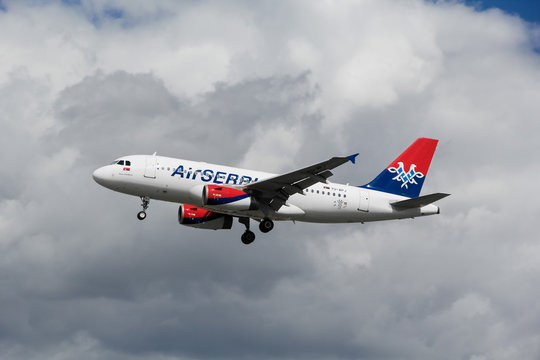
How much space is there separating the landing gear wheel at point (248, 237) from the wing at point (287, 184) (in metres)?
4.99

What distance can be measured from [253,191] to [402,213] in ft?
38.1

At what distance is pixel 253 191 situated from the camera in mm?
61000

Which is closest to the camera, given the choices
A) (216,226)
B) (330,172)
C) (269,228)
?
(330,172)

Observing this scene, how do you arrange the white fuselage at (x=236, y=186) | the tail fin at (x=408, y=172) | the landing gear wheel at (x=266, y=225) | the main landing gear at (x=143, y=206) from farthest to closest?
the tail fin at (x=408, y=172), the landing gear wheel at (x=266, y=225), the main landing gear at (x=143, y=206), the white fuselage at (x=236, y=186)

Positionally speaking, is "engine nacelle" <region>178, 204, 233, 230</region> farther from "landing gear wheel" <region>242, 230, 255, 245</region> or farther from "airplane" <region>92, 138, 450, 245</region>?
"landing gear wheel" <region>242, 230, 255, 245</region>

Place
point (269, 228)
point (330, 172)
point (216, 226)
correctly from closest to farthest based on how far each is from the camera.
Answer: point (330, 172), point (269, 228), point (216, 226)

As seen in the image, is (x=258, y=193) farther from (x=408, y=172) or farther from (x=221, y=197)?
(x=408, y=172)

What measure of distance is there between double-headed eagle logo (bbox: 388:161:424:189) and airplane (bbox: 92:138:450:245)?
77mm

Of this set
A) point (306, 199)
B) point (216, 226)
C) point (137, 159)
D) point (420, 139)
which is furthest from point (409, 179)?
point (137, 159)

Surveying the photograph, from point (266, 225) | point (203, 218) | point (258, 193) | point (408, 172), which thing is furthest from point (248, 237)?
point (408, 172)

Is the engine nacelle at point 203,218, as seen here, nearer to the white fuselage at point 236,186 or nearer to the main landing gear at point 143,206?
the white fuselage at point 236,186

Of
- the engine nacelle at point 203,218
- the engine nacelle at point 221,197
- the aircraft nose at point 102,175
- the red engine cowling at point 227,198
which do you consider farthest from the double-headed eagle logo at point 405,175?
the aircraft nose at point 102,175

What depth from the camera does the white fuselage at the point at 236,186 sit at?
2351 inches

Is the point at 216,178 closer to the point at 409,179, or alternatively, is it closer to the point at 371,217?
the point at 371,217
